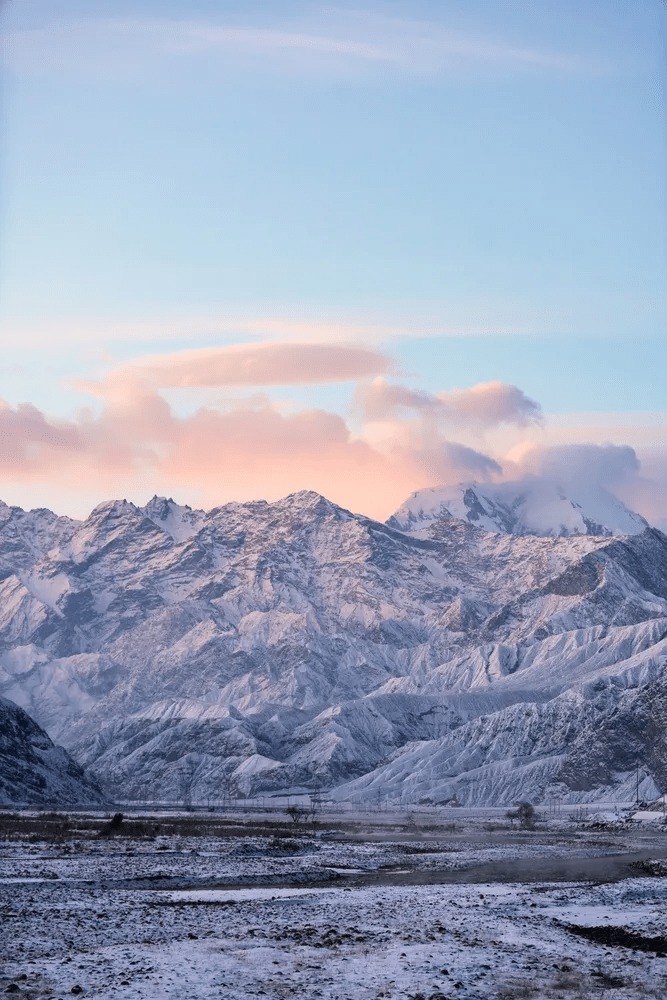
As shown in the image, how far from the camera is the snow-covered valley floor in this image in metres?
40.7

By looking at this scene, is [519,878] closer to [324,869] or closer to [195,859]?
[324,869]

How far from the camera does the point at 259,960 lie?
44.7 metres

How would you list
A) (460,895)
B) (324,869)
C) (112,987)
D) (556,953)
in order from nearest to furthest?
(112,987), (556,953), (460,895), (324,869)

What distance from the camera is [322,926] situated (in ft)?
177

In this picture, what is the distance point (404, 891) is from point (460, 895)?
12.9ft

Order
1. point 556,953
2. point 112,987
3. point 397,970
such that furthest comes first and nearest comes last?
point 556,953 < point 397,970 < point 112,987

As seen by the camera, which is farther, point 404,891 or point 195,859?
point 195,859

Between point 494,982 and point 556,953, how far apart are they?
606 centimetres

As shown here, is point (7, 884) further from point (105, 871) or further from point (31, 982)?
point (31, 982)

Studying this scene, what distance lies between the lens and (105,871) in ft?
257

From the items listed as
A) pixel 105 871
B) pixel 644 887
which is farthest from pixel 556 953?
pixel 105 871

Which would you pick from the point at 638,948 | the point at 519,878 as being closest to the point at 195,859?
Result: the point at 519,878

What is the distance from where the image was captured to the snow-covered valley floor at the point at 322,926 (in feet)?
133

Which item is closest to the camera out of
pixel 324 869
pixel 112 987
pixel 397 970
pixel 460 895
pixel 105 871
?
pixel 112 987
